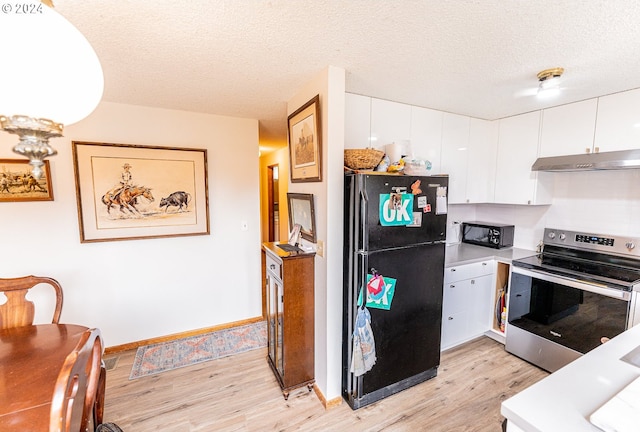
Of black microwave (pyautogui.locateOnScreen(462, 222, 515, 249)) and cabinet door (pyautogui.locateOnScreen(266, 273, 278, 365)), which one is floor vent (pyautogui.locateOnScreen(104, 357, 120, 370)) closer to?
cabinet door (pyautogui.locateOnScreen(266, 273, 278, 365))

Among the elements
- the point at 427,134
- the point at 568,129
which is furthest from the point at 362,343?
the point at 568,129

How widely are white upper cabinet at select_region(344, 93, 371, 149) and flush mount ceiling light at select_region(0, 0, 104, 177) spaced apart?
1.56 metres

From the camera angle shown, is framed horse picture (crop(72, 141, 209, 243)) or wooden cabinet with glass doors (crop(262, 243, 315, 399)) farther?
framed horse picture (crop(72, 141, 209, 243))

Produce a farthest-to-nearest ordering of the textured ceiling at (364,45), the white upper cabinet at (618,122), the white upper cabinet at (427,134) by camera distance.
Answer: the white upper cabinet at (427,134) < the white upper cabinet at (618,122) < the textured ceiling at (364,45)

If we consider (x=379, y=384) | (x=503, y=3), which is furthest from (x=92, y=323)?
(x=503, y=3)

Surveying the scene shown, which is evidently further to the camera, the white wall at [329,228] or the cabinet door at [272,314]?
the cabinet door at [272,314]

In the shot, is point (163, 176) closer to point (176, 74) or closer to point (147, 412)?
point (176, 74)

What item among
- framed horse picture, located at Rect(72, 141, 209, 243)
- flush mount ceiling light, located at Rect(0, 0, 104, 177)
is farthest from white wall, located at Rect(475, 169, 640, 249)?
flush mount ceiling light, located at Rect(0, 0, 104, 177)

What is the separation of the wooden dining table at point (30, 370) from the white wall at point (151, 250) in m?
1.00

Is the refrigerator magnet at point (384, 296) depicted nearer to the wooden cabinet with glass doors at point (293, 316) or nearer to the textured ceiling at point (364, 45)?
the wooden cabinet with glass doors at point (293, 316)

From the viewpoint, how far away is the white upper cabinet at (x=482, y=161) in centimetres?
292

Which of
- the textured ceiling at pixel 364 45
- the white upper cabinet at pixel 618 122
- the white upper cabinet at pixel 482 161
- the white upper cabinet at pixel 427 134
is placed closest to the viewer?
the textured ceiling at pixel 364 45

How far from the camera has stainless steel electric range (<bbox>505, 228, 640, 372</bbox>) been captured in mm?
1956

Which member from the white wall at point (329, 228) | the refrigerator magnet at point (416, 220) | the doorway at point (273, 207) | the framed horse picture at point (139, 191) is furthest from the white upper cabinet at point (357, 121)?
the doorway at point (273, 207)
